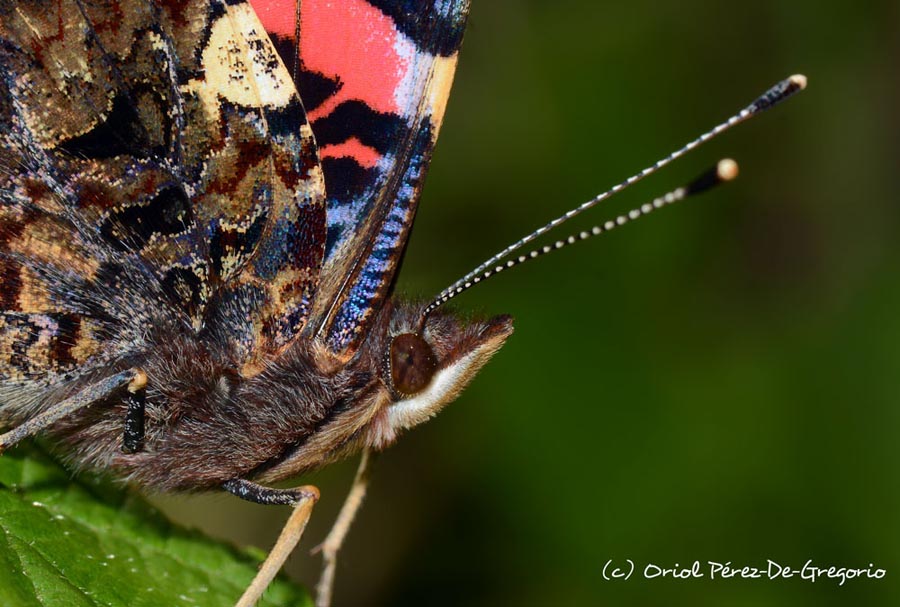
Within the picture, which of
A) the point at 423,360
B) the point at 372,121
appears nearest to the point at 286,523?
the point at 423,360

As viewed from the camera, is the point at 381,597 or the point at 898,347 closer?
the point at 381,597

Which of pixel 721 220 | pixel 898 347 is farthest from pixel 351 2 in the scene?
pixel 898 347

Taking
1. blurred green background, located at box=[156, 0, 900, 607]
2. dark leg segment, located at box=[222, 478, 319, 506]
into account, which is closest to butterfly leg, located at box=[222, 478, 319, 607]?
dark leg segment, located at box=[222, 478, 319, 506]

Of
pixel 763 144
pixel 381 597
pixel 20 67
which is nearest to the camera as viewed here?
pixel 20 67

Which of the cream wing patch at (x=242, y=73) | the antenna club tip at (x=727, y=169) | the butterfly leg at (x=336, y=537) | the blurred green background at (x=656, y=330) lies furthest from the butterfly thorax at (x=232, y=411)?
the blurred green background at (x=656, y=330)

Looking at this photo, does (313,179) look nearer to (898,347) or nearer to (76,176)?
(76,176)

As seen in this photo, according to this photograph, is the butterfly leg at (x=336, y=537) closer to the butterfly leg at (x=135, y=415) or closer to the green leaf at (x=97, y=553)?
the green leaf at (x=97, y=553)
